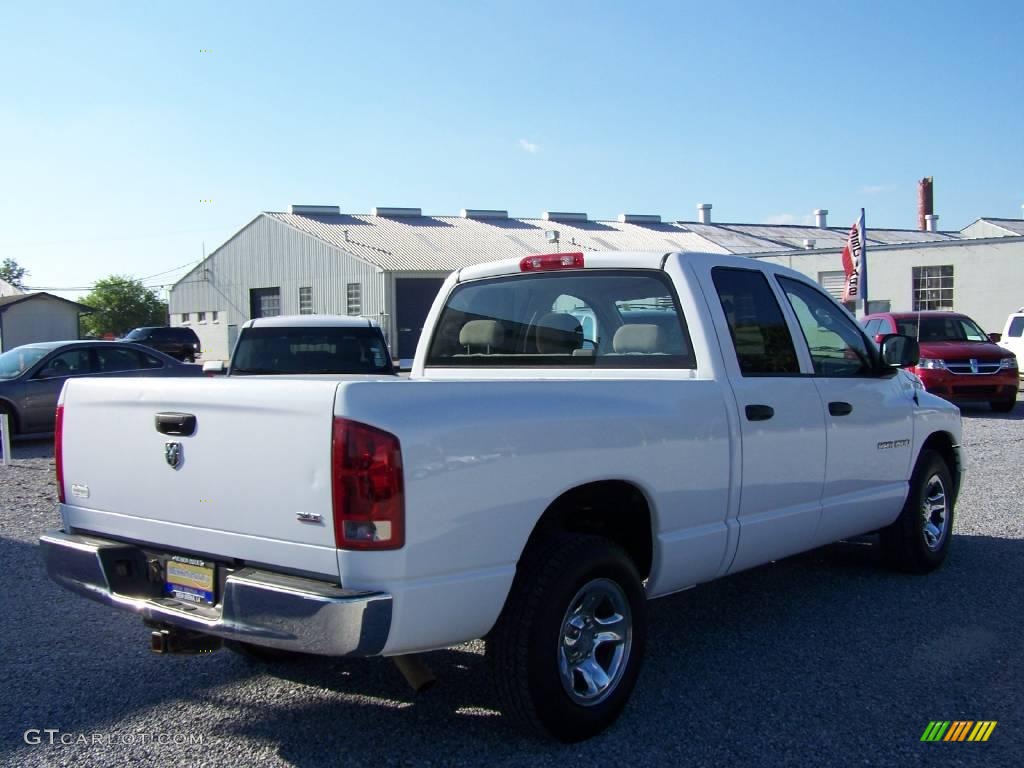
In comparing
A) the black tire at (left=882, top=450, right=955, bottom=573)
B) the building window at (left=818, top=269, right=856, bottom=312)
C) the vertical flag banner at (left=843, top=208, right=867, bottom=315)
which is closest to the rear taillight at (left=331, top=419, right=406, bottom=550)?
the black tire at (left=882, top=450, right=955, bottom=573)

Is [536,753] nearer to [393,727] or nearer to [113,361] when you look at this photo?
[393,727]

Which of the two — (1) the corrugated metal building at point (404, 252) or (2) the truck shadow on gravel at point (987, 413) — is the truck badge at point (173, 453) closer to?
(2) the truck shadow on gravel at point (987, 413)

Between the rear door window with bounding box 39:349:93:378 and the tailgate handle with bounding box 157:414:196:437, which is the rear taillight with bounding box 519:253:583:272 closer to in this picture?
the tailgate handle with bounding box 157:414:196:437

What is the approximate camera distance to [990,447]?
1266cm

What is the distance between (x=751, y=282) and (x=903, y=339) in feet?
4.33

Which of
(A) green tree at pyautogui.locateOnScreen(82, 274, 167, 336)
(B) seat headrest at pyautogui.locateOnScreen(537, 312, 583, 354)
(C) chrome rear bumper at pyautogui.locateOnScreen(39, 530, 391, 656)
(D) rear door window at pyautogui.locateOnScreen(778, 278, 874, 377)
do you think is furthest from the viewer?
(A) green tree at pyautogui.locateOnScreen(82, 274, 167, 336)

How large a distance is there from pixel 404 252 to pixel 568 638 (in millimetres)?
38829

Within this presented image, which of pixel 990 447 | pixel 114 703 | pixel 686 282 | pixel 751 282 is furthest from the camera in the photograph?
pixel 990 447

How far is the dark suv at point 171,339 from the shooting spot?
4122cm

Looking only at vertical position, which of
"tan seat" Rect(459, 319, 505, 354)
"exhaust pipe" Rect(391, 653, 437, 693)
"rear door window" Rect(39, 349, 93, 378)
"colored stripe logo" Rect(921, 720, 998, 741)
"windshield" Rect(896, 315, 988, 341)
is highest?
"windshield" Rect(896, 315, 988, 341)

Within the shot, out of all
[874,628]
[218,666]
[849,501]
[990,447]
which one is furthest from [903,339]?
[990,447]

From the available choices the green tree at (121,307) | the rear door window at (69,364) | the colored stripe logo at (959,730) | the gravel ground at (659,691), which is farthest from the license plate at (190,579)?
the green tree at (121,307)

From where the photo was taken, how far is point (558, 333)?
209 inches

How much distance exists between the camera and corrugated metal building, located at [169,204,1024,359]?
3903 cm
